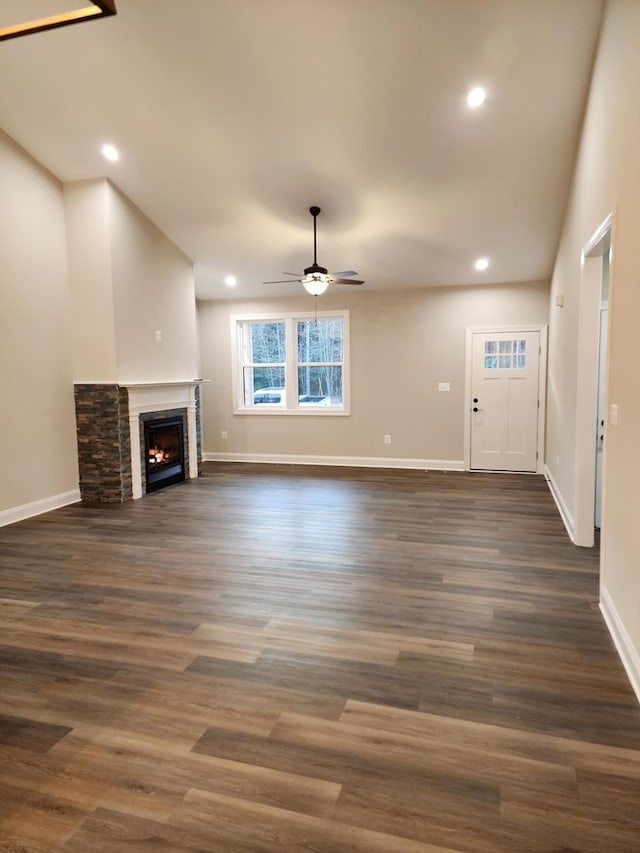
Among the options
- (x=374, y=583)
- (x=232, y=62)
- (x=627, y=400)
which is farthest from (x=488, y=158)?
(x=374, y=583)

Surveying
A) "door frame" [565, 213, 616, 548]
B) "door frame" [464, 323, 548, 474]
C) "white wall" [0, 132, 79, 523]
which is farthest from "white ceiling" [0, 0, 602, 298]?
"door frame" [565, 213, 616, 548]

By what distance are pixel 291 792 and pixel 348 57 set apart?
4366mm

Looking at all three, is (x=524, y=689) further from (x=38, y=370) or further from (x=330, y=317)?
(x=330, y=317)

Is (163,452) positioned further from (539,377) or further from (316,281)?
(539,377)

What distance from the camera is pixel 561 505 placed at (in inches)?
197

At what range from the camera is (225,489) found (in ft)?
20.5

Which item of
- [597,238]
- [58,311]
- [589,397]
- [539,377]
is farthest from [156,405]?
[539,377]

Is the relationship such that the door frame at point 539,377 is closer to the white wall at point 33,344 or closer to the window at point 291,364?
the window at point 291,364

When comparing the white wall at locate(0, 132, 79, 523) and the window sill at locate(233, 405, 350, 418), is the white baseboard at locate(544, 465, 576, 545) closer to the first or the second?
the window sill at locate(233, 405, 350, 418)

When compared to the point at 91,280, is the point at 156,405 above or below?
below

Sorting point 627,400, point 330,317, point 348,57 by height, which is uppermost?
point 348,57

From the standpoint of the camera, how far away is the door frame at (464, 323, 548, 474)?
6852 mm

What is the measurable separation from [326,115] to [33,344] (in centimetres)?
349

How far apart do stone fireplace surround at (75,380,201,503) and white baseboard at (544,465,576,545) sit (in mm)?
4416
